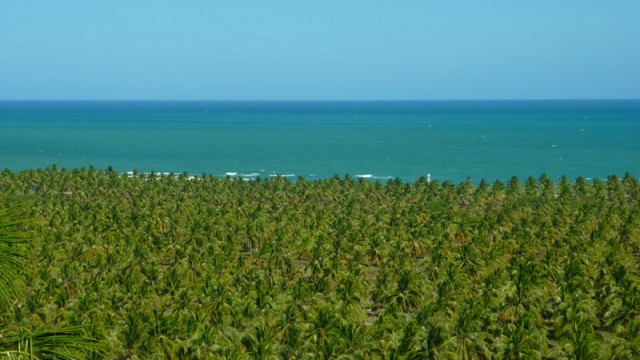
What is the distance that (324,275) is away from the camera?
7381 centimetres

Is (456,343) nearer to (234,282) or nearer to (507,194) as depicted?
(234,282)

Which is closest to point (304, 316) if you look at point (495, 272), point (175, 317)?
point (175, 317)

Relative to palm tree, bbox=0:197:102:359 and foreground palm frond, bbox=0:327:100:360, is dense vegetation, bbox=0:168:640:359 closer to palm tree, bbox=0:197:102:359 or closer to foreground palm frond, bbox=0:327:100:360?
palm tree, bbox=0:197:102:359

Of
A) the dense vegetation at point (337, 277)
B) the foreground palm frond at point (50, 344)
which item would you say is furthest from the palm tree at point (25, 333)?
the dense vegetation at point (337, 277)

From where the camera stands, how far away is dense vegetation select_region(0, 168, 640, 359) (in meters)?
54.4

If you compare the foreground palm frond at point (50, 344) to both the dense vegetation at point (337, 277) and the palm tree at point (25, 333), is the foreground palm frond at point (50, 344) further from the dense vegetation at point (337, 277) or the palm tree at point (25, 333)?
the dense vegetation at point (337, 277)

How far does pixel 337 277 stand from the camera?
73562mm

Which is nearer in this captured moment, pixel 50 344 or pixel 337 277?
pixel 50 344

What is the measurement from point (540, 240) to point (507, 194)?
41.4m

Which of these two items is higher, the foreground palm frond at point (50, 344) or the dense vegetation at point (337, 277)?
the foreground palm frond at point (50, 344)

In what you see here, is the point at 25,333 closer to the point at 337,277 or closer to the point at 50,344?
the point at 50,344

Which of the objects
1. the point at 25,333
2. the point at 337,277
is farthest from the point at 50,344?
the point at 337,277

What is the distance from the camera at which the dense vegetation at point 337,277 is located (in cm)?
5435

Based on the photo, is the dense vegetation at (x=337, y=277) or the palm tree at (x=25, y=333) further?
the dense vegetation at (x=337, y=277)
